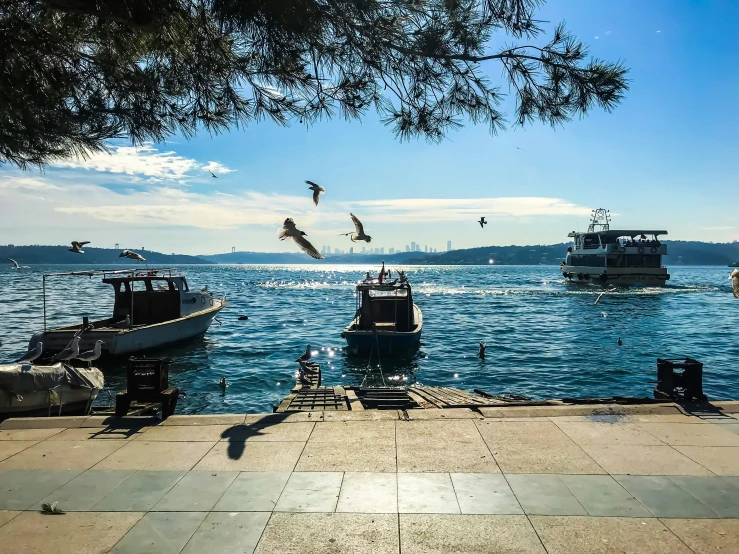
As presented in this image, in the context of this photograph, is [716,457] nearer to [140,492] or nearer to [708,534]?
[708,534]

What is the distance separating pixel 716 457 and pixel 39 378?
36.1ft

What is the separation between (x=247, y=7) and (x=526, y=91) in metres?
3.34

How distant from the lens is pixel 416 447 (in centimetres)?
632

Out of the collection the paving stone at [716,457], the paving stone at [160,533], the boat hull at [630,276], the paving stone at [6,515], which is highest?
the boat hull at [630,276]

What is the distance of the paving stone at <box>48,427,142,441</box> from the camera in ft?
22.4

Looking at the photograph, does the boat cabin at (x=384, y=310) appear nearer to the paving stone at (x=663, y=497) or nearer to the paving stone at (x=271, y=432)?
the paving stone at (x=271, y=432)

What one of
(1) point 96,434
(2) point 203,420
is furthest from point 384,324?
(1) point 96,434

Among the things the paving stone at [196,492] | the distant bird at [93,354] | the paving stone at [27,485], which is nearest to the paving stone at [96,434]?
the paving stone at [27,485]

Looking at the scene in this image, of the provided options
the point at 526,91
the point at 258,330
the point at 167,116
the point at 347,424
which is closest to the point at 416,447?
the point at 347,424

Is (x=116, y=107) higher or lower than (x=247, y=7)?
lower

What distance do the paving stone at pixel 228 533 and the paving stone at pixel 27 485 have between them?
201 cm

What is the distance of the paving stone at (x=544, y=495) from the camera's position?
4.64 m

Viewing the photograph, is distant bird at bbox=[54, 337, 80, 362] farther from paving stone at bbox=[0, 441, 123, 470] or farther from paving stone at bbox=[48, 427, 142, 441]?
paving stone at bbox=[0, 441, 123, 470]

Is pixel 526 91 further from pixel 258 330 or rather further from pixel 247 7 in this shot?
pixel 258 330
